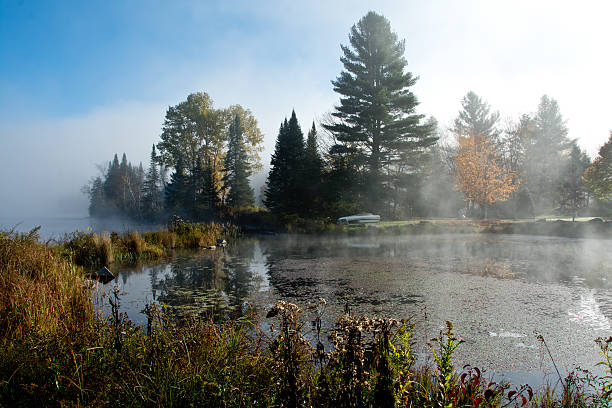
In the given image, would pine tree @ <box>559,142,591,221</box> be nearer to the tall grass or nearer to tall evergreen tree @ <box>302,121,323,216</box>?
tall evergreen tree @ <box>302,121,323,216</box>

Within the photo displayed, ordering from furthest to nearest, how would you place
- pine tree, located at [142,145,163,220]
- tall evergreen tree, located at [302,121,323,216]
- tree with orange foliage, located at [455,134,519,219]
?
pine tree, located at [142,145,163,220], tall evergreen tree, located at [302,121,323,216], tree with orange foliage, located at [455,134,519,219]

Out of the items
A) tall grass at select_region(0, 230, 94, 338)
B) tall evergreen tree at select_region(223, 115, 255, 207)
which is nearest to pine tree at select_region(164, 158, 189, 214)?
tall evergreen tree at select_region(223, 115, 255, 207)

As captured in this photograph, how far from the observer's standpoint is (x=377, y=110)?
2436cm

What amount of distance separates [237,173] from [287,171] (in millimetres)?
7066

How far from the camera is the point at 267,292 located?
6.38 meters

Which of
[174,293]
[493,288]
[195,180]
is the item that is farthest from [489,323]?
[195,180]

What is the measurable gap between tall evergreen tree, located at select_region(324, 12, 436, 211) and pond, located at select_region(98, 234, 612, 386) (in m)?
14.4

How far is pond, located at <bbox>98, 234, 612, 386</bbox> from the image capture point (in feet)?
12.2

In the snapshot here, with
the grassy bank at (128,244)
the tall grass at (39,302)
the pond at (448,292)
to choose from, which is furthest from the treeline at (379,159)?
the tall grass at (39,302)

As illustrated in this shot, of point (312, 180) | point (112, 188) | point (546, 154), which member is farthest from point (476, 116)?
point (112, 188)

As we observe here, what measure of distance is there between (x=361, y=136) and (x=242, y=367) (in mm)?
23761

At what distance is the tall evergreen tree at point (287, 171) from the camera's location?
2622 centimetres

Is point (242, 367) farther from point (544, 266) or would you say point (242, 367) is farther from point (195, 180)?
point (195, 180)

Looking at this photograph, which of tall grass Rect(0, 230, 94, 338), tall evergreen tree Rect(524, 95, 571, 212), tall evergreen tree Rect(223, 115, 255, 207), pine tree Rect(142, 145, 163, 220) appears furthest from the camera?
pine tree Rect(142, 145, 163, 220)
